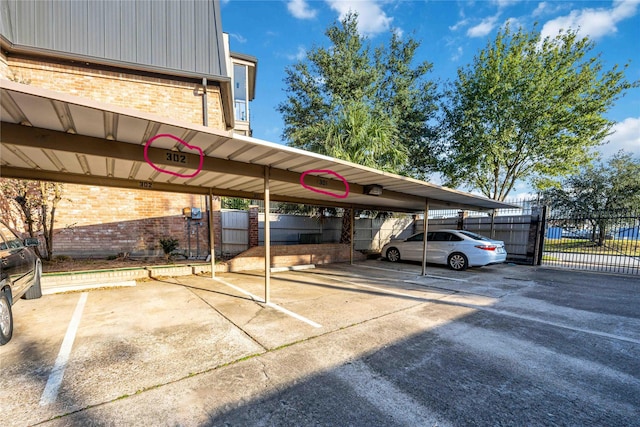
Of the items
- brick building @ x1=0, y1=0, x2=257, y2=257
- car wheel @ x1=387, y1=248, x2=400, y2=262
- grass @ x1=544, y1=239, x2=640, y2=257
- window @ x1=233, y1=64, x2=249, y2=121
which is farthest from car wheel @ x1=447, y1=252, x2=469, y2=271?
window @ x1=233, y1=64, x2=249, y2=121

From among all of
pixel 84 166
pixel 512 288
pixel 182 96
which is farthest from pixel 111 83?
pixel 512 288

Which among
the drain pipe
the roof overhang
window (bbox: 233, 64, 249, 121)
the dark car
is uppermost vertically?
window (bbox: 233, 64, 249, 121)

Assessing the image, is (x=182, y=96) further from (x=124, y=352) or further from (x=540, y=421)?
(x=540, y=421)

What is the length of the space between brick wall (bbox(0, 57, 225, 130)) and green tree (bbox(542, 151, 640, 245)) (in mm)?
21254

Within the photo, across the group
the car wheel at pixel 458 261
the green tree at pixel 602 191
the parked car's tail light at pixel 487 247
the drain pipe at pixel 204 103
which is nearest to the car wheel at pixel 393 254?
the car wheel at pixel 458 261

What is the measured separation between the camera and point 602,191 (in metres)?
18.5

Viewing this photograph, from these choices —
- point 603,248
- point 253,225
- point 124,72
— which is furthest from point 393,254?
point 124,72

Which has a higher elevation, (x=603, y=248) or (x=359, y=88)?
(x=359, y=88)

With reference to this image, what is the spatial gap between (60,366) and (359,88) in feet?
46.2

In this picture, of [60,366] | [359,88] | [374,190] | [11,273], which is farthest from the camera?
[359,88]

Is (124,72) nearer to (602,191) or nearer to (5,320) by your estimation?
(5,320)

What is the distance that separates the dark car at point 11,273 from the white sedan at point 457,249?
32.8 ft

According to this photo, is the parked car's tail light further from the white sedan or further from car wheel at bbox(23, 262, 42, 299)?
car wheel at bbox(23, 262, 42, 299)

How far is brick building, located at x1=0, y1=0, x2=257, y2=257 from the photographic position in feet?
26.8
